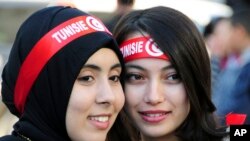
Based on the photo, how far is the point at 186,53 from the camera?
11.5 feet

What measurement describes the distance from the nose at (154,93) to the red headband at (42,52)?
0.58 meters

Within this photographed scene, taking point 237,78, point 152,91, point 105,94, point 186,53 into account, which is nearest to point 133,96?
point 152,91

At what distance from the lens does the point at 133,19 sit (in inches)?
146

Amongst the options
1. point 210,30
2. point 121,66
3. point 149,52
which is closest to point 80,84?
point 121,66

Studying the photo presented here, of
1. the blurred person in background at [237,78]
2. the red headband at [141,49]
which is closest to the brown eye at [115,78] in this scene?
the red headband at [141,49]

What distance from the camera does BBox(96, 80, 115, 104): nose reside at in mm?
3023

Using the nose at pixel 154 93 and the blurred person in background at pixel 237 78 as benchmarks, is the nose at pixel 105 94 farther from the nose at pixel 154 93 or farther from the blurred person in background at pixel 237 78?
the blurred person in background at pixel 237 78

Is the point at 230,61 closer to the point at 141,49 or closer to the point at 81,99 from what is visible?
the point at 141,49

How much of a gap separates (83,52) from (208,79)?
1.03m

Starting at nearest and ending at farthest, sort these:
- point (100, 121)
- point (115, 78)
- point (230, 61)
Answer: point (100, 121), point (115, 78), point (230, 61)

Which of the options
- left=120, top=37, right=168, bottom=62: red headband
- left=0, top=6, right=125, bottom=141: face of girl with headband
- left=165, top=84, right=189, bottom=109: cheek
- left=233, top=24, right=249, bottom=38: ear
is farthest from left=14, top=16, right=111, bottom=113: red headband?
left=233, top=24, right=249, bottom=38: ear

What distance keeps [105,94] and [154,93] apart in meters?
0.48

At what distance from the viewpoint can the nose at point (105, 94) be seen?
302cm

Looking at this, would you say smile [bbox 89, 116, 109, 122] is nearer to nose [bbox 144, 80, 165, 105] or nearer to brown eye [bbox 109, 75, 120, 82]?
brown eye [bbox 109, 75, 120, 82]
